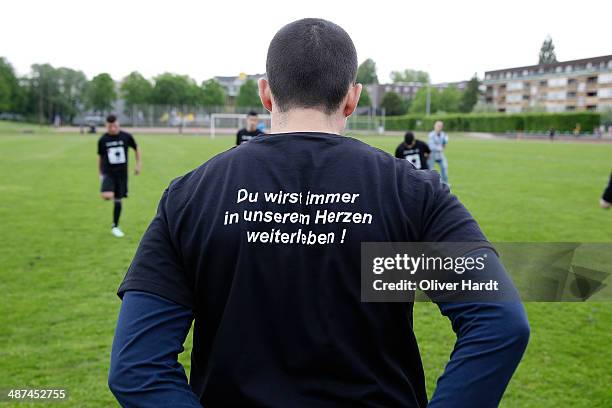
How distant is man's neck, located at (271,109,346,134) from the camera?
1542mm

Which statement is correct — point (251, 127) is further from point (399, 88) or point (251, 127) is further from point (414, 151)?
point (399, 88)

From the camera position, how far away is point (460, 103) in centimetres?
11244

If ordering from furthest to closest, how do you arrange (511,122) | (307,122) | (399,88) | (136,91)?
(399,88) → (136,91) → (511,122) → (307,122)

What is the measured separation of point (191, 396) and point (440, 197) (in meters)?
0.80

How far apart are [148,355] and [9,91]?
99870 mm

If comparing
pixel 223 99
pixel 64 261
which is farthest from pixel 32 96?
pixel 64 261

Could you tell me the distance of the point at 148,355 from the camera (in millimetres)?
1415

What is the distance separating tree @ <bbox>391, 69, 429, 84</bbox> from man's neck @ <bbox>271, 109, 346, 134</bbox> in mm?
168421

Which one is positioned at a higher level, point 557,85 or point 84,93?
point 84,93

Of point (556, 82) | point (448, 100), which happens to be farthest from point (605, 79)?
point (448, 100)

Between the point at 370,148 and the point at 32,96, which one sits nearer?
the point at 370,148

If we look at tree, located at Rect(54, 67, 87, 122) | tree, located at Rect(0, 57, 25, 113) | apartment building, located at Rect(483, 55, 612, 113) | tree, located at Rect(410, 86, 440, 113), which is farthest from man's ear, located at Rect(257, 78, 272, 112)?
tree, located at Rect(410, 86, 440, 113)

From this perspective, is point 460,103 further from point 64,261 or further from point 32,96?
point 64,261

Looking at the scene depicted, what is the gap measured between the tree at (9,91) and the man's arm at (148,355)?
3838 inches
